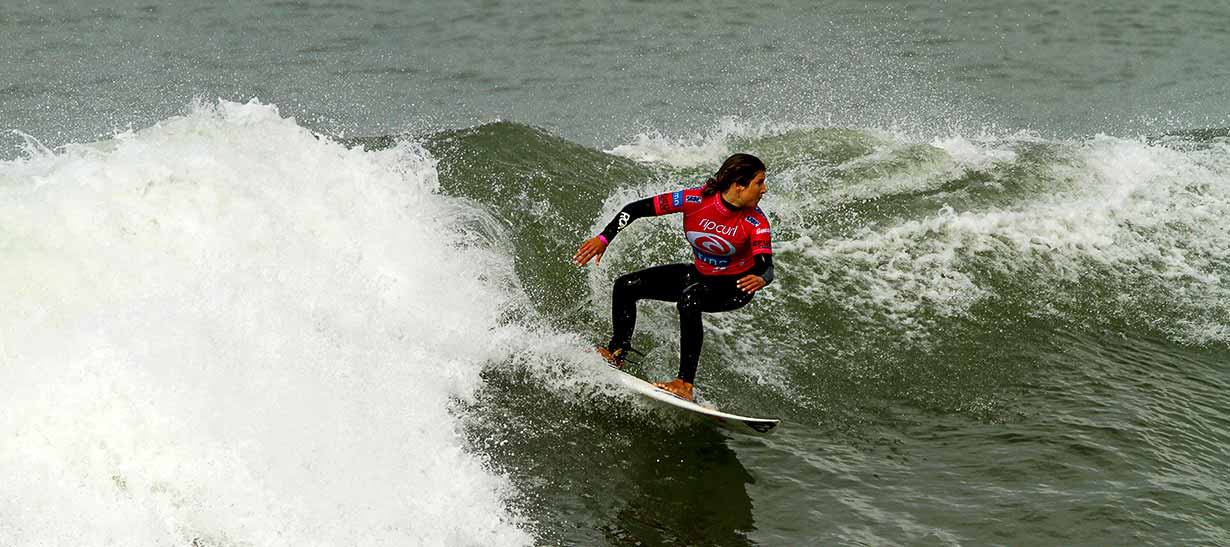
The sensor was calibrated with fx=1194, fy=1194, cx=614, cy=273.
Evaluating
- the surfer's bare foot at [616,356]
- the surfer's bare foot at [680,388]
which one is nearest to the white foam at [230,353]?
the surfer's bare foot at [616,356]

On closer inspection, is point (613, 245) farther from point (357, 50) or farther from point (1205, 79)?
point (1205, 79)

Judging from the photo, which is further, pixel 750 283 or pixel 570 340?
pixel 570 340

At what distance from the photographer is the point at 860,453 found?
7.67 m

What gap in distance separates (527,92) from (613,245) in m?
7.97

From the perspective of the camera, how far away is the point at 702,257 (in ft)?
26.3

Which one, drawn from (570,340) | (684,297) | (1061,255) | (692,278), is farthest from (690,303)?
(1061,255)

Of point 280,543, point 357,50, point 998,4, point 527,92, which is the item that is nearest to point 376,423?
point 280,543

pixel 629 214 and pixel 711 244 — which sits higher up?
pixel 629 214

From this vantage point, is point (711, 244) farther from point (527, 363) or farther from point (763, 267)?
point (527, 363)

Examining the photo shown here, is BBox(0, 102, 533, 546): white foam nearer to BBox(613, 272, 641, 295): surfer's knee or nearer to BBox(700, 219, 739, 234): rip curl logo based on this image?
BBox(613, 272, 641, 295): surfer's knee

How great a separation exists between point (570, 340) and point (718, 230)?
1.37 m

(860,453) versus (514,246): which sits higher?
(514,246)

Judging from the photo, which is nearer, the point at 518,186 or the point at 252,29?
the point at 518,186

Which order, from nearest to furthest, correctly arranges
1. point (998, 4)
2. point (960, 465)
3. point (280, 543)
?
point (280, 543) → point (960, 465) → point (998, 4)
